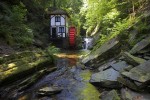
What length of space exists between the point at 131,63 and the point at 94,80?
1.91 m

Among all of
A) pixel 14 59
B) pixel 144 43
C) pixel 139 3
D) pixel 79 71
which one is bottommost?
pixel 79 71

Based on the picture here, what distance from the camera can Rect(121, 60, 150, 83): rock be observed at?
307 inches

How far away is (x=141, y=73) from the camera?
323 inches

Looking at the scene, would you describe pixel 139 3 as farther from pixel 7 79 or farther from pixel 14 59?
pixel 7 79

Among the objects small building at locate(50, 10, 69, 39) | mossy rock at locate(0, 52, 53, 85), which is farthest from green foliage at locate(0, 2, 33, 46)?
small building at locate(50, 10, 69, 39)

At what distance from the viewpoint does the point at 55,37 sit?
104 ft

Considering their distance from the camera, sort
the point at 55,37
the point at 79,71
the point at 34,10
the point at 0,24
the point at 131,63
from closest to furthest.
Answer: the point at 131,63 → the point at 79,71 → the point at 0,24 → the point at 34,10 → the point at 55,37

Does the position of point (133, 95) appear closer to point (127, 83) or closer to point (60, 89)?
point (127, 83)

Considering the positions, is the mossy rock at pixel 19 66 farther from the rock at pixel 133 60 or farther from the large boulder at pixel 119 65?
the rock at pixel 133 60

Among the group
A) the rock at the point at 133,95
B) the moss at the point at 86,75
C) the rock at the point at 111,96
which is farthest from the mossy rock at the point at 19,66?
the rock at the point at 133,95

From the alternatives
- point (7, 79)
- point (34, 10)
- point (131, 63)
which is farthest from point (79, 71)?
point (34, 10)

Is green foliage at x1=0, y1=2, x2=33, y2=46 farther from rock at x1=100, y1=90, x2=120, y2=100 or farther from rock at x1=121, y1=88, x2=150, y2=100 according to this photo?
rock at x1=121, y1=88, x2=150, y2=100

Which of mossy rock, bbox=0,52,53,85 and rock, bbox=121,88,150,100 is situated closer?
rock, bbox=121,88,150,100

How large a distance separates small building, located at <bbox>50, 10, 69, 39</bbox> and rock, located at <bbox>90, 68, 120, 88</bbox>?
21.9 m
